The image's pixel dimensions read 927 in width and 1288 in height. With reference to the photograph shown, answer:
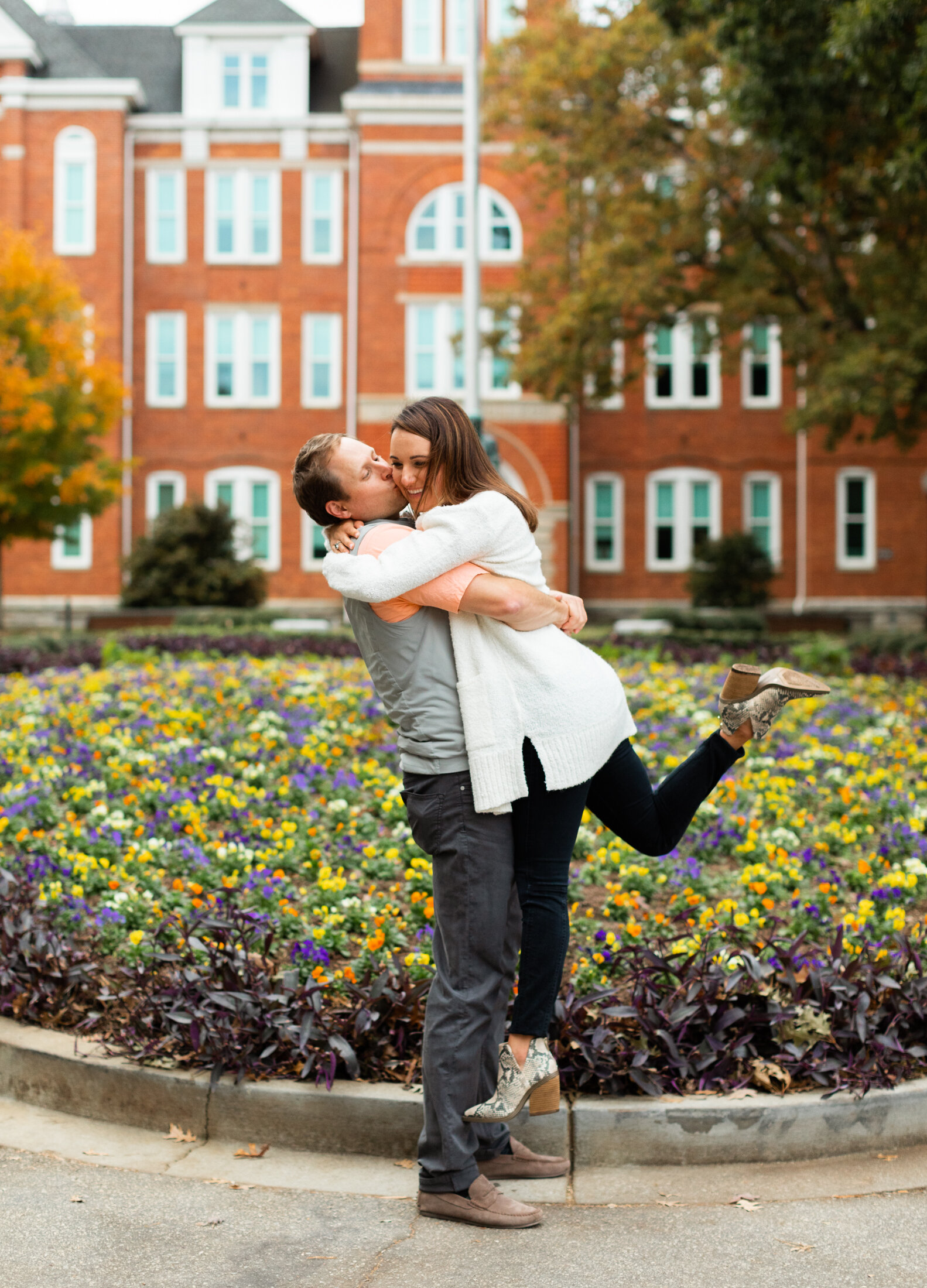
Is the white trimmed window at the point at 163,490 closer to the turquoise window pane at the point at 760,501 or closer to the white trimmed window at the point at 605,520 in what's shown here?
the white trimmed window at the point at 605,520

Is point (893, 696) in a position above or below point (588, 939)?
above

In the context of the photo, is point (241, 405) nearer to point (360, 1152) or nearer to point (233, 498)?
point (233, 498)

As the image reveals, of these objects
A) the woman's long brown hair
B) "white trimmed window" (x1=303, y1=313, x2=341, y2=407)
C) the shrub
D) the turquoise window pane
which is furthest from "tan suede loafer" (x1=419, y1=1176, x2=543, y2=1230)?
the turquoise window pane

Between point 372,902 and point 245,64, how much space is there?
3101cm

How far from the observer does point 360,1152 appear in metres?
3.48

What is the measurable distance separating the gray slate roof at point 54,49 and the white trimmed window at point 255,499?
34.7ft

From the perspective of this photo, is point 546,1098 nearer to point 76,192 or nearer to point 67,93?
point 76,192

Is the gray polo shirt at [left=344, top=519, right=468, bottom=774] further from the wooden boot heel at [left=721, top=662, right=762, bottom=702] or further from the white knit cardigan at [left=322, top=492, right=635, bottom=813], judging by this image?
the wooden boot heel at [left=721, top=662, right=762, bottom=702]

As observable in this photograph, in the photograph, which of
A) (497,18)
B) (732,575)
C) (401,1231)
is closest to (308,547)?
(732,575)

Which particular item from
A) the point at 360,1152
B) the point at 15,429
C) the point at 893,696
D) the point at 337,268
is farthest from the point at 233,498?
the point at 360,1152

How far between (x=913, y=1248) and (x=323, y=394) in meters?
29.6

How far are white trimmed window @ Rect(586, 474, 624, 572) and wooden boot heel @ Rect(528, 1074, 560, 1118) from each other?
28402 millimetres

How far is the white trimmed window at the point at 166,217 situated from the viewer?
102 ft

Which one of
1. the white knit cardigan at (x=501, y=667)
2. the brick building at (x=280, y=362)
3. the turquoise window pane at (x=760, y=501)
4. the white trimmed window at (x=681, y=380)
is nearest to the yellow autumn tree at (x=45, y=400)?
the brick building at (x=280, y=362)
